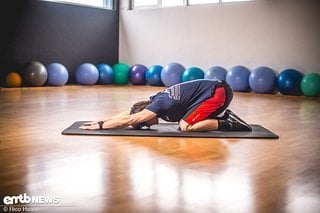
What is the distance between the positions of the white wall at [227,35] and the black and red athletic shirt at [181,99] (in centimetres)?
433

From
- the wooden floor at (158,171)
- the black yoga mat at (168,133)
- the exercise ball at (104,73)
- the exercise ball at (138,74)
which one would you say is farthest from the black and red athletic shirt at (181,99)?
the exercise ball at (104,73)

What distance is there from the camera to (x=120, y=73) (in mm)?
9117

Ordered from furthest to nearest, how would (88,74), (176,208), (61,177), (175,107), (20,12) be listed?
(88,74), (20,12), (175,107), (61,177), (176,208)

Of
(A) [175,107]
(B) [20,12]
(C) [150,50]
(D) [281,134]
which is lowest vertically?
(D) [281,134]

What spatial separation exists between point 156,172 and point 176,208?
1.88 feet

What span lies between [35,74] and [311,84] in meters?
5.05

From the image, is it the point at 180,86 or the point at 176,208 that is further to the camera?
the point at 180,86

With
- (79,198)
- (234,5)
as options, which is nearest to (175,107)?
(79,198)

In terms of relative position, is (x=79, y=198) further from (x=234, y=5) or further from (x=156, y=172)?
(x=234, y=5)

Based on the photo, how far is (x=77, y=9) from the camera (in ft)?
28.6

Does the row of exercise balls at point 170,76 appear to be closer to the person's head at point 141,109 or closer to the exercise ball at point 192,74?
the exercise ball at point 192,74

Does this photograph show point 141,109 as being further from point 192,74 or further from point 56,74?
point 56,74

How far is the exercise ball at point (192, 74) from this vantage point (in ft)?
25.6

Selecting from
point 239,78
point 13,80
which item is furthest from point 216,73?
point 13,80
